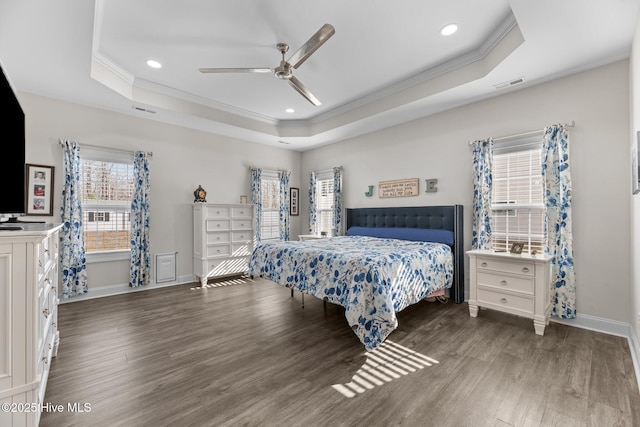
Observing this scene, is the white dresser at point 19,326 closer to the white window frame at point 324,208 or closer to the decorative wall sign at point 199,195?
the decorative wall sign at point 199,195

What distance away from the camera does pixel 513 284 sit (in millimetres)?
3053

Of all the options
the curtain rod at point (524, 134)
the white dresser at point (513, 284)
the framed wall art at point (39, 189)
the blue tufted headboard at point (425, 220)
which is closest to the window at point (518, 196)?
the curtain rod at point (524, 134)

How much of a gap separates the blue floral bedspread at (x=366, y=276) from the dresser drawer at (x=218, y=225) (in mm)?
1499

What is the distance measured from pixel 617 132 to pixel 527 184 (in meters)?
0.94

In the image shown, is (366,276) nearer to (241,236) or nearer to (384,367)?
(384,367)

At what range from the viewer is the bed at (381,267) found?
2.52 m

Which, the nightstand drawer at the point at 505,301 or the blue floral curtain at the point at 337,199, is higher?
the blue floral curtain at the point at 337,199

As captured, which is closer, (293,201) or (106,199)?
(106,199)

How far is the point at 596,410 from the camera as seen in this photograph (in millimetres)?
1784

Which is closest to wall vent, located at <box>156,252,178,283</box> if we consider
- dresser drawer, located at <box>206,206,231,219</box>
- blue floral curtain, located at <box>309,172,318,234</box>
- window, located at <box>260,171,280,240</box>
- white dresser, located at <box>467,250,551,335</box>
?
dresser drawer, located at <box>206,206,231,219</box>

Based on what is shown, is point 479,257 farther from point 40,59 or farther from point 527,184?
point 40,59

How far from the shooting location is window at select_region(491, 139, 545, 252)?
3.51 m

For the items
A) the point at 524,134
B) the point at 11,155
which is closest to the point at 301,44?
the point at 11,155

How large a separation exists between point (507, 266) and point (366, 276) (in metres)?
1.75
